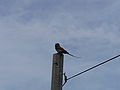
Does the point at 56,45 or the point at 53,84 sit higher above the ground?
the point at 56,45

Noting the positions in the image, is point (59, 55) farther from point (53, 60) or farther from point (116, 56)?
point (116, 56)

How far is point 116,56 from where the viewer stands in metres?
18.9

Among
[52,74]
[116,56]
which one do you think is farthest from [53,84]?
[116,56]

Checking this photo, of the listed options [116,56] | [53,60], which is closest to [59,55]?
[53,60]

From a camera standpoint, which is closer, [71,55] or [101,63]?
[101,63]

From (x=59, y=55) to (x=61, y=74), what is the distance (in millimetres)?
462

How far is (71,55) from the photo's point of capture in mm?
20859

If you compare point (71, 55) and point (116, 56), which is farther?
point (71, 55)

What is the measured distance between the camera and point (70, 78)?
795 inches

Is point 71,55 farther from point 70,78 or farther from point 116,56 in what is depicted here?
point 116,56

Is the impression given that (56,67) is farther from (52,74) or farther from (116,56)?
(116,56)

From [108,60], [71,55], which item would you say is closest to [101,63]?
[108,60]

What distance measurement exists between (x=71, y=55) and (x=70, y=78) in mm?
803

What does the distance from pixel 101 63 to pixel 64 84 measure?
94 centimetres
